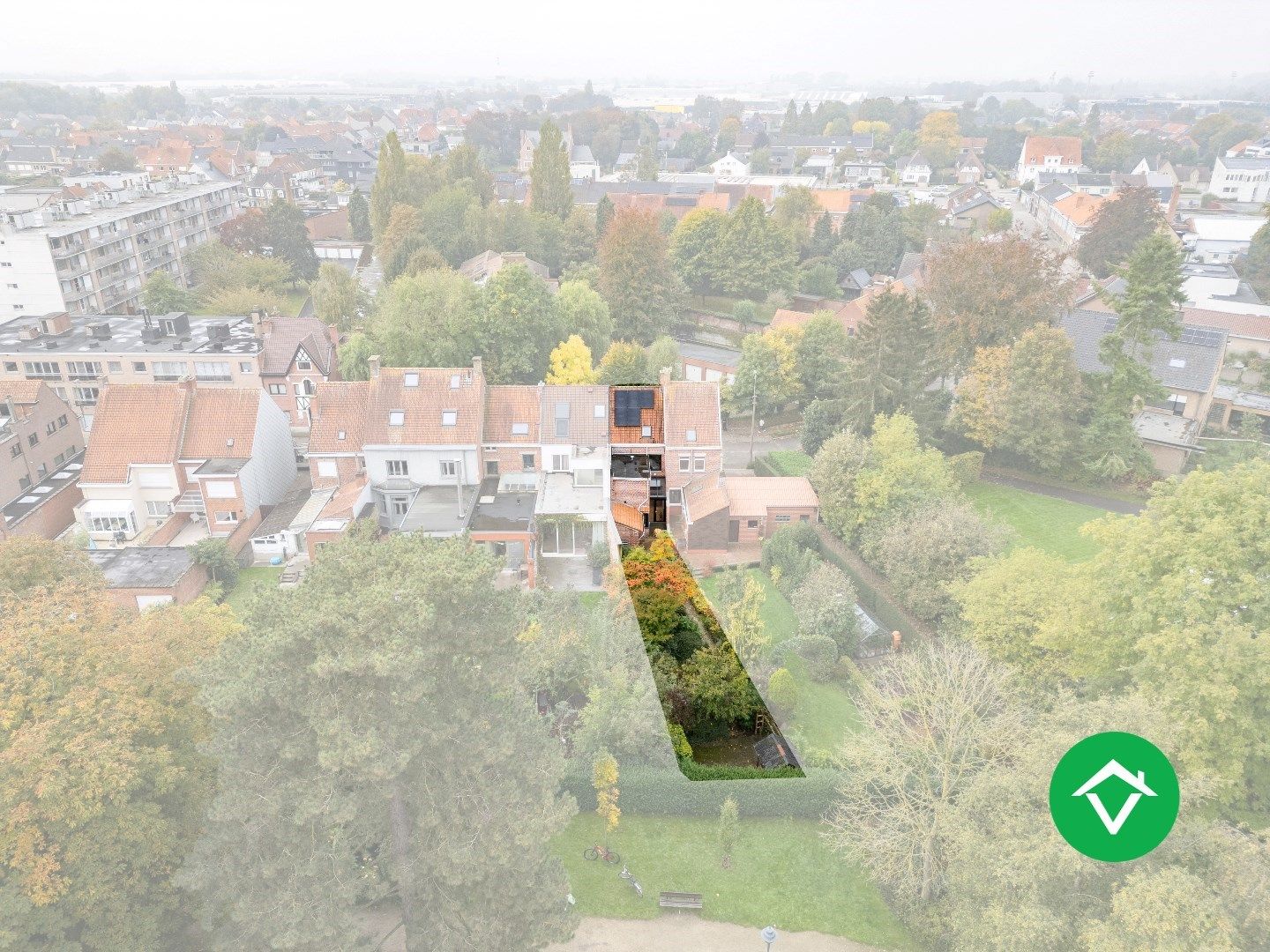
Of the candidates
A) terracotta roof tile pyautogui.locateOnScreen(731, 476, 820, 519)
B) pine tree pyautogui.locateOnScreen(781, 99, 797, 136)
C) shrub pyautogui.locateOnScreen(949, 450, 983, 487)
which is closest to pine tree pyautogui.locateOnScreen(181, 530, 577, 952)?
terracotta roof tile pyautogui.locateOnScreen(731, 476, 820, 519)

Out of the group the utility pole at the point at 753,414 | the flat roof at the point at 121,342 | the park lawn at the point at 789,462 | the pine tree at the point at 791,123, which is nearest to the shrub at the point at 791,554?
the park lawn at the point at 789,462

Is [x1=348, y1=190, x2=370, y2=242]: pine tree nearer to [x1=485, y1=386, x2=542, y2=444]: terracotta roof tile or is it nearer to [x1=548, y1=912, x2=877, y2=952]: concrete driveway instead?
[x1=485, y1=386, x2=542, y2=444]: terracotta roof tile

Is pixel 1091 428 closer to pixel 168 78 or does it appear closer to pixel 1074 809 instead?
pixel 1074 809

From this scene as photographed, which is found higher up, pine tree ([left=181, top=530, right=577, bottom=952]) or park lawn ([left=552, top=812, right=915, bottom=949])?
pine tree ([left=181, top=530, right=577, bottom=952])

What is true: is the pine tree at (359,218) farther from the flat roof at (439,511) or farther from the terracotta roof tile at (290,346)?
the flat roof at (439,511)

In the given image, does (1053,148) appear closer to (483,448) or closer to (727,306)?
(727,306)


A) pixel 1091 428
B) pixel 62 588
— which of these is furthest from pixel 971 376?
pixel 62 588
